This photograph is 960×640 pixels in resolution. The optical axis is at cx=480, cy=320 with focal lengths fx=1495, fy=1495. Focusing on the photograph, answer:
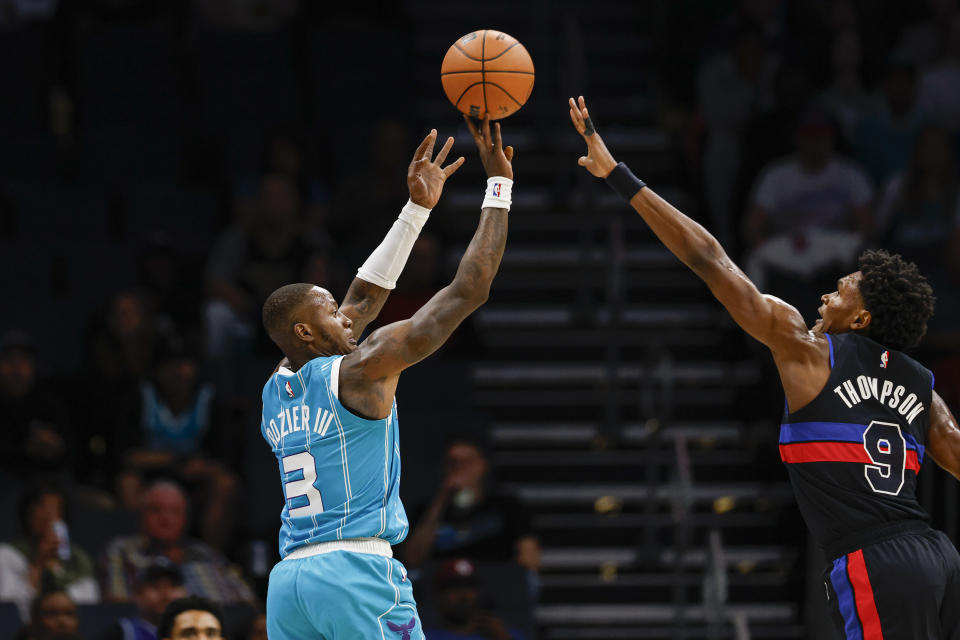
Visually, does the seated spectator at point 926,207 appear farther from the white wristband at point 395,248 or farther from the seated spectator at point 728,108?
the white wristband at point 395,248

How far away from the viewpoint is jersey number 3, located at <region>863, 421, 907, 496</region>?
232 inches

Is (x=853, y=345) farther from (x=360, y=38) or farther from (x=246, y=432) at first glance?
(x=360, y=38)

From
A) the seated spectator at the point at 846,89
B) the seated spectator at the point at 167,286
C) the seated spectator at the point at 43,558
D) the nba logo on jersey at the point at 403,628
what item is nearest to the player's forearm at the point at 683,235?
the nba logo on jersey at the point at 403,628

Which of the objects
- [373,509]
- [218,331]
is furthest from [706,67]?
[373,509]

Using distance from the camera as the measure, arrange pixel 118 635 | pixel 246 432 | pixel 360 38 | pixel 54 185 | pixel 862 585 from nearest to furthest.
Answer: pixel 862 585 → pixel 118 635 → pixel 246 432 → pixel 54 185 → pixel 360 38

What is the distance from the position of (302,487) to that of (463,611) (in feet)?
10.7

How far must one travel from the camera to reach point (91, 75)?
1384 centimetres

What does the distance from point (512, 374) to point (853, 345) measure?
657cm

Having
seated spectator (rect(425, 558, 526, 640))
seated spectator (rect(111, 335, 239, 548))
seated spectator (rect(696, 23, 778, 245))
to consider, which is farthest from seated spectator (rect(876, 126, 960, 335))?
seated spectator (rect(111, 335, 239, 548))

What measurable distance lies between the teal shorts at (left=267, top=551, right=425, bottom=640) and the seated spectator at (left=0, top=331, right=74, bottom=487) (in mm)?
5152

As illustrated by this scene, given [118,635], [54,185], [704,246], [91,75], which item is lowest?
[118,635]

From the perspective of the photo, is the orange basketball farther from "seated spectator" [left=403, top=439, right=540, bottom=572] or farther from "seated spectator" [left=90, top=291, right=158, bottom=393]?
"seated spectator" [left=90, top=291, right=158, bottom=393]

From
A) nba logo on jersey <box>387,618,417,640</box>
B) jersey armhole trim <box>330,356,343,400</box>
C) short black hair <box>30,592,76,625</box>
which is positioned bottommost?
short black hair <box>30,592,76,625</box>

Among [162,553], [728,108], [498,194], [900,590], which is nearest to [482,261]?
[498,194]
